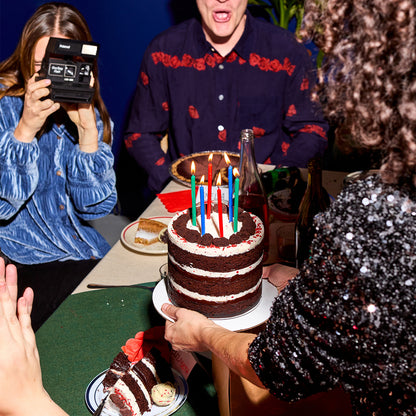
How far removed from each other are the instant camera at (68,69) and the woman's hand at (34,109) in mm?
26

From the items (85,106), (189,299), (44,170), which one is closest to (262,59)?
(85,106)

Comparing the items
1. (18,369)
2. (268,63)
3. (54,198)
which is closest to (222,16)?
(268,63)

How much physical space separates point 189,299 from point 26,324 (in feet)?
1.01

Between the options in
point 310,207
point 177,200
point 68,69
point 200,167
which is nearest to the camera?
point 310,207

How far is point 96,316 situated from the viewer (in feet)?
3.98

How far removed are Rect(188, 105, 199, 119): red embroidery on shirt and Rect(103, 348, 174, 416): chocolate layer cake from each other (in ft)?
5.10

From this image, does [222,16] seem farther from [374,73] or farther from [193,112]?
[374,73]

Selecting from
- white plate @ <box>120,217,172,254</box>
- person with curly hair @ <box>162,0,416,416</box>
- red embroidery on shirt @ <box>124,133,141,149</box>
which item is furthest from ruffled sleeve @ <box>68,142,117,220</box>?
person with curly hair @ <box>162,0,416,416</box>

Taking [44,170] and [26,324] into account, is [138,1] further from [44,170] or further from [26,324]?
[26,324]

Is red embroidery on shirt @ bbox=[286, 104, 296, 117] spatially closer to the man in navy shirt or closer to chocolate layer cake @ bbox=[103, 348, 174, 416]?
the man in navy shirt

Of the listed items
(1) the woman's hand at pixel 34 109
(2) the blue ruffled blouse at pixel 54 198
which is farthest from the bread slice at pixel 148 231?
(1) the woman's hand at pixel 34 109

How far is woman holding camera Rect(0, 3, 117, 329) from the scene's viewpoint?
1750mm

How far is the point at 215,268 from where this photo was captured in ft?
3.27

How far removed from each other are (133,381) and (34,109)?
106 centimetres
